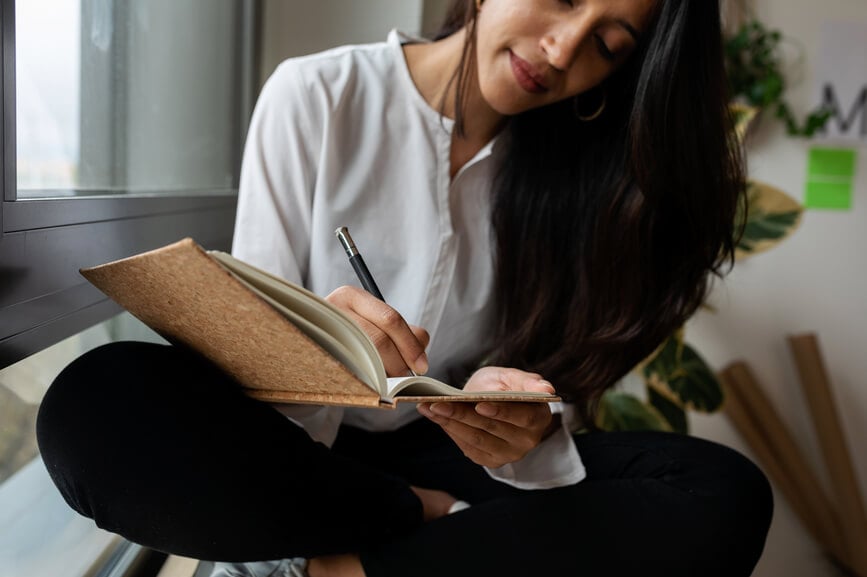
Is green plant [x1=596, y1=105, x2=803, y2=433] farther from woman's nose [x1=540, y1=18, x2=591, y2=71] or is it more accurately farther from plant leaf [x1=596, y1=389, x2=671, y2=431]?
woman's nose [x1=540, y1=18, x2=591, y2=71]

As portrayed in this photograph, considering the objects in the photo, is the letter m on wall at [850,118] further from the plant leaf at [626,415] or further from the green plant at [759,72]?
the plant leaf at [626,415]

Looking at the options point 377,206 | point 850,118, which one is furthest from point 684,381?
point 377,206

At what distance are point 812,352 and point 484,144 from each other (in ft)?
3.88

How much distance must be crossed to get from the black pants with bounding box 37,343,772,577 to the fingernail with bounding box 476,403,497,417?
21cm

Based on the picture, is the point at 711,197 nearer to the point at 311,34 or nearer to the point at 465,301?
the point at 465,301

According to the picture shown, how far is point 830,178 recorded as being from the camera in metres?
1.94

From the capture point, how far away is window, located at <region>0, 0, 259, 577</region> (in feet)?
2.33

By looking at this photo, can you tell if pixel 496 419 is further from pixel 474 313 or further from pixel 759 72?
pixel 759 72

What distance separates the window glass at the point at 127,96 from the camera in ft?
2.67

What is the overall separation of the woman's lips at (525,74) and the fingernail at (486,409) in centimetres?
41

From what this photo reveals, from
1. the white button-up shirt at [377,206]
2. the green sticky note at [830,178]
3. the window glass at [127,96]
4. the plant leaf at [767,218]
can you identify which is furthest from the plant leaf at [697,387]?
the window glass at [127,96]

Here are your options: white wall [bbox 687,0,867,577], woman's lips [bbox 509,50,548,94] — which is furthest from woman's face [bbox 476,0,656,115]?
white wall [bbox 687,0,867,577]

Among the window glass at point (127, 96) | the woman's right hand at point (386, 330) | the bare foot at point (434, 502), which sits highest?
the window glass at point (127, 96)

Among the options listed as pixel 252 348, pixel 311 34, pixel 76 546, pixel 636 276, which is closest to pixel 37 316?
pixel 252 348
